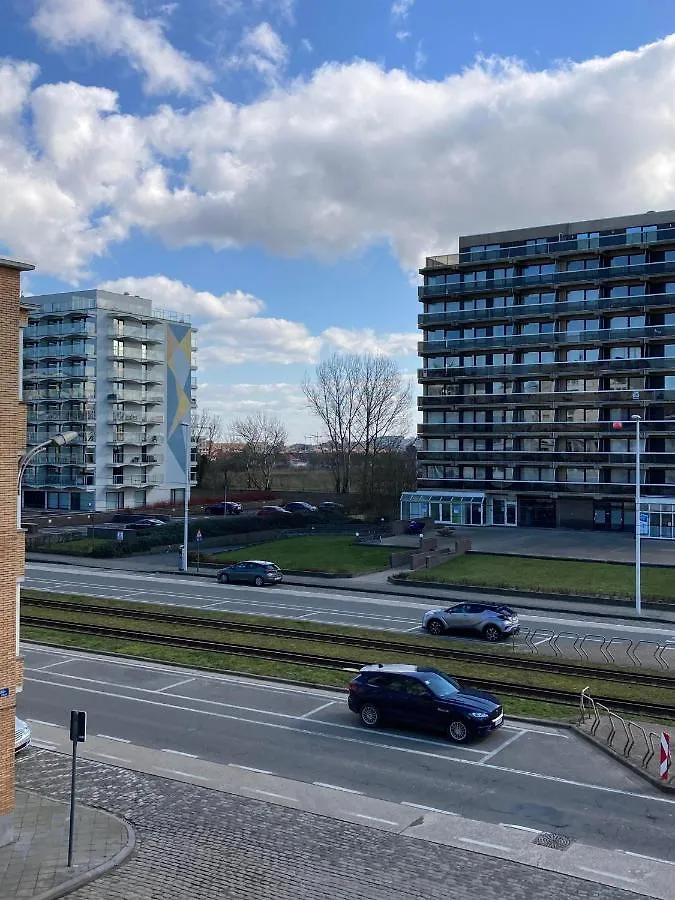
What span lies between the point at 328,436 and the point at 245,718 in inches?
2985

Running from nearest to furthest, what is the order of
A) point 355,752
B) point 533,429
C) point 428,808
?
point 428,808
point 355,752
point 533,429

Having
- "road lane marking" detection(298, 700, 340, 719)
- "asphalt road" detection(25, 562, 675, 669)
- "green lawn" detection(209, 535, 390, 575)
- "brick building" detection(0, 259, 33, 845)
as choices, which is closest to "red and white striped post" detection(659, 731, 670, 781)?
"road lane marking" detection(298, 700, 340, 719)

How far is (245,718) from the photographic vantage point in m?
19.3

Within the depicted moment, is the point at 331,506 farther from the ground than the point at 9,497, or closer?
closer

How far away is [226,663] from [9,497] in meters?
12.5

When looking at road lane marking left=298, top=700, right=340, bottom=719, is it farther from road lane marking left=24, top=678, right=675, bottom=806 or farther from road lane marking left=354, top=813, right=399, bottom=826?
road lane marking left=354, top=813, right=399, bottom=826

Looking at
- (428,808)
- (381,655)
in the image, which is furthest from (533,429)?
(428,808)

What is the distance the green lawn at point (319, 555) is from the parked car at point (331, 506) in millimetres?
20328

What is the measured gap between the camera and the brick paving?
446 inches

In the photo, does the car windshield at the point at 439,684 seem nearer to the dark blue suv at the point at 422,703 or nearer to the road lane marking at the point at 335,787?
the dark blue suv at the point at 422,703

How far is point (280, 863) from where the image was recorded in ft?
39.9

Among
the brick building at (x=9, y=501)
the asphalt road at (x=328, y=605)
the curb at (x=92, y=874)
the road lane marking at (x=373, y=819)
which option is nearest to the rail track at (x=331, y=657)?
the asphalt road at (x=328, y=605)

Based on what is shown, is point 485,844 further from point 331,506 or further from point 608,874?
point 331,506

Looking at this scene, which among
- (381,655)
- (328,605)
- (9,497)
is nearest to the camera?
(9,497)
